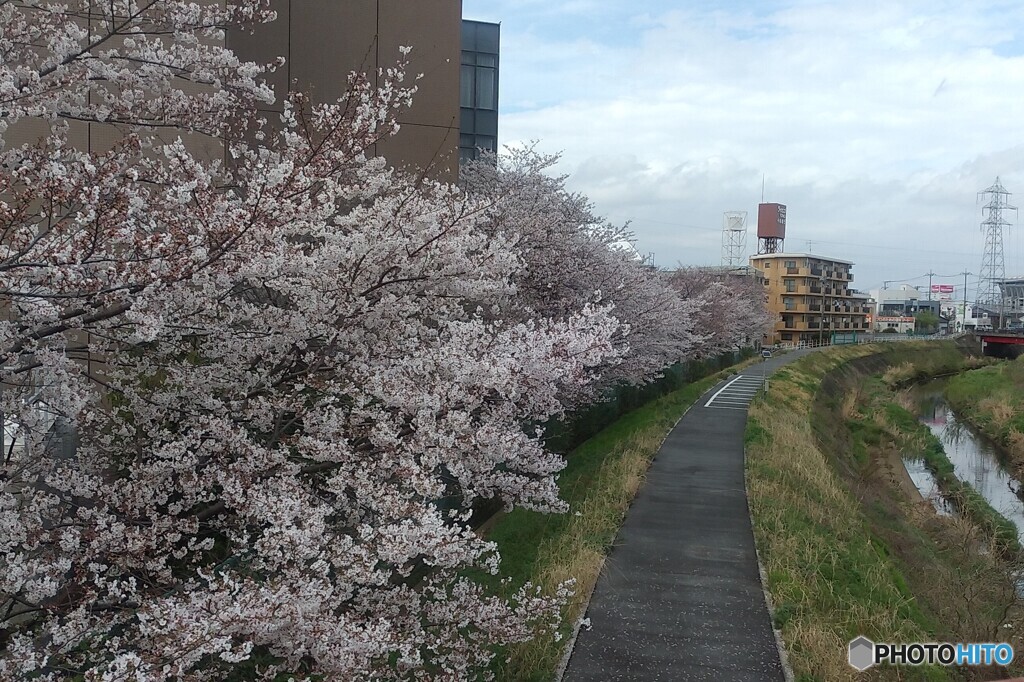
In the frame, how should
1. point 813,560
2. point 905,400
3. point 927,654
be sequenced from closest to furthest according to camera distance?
point 927,654 → point 813,560 → point 905,400

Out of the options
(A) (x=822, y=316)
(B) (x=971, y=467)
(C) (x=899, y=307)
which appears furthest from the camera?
(C) (x=899, y=307)

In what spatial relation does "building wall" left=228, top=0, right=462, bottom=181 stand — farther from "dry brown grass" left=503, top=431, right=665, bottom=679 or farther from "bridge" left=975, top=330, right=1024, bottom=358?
"bridge" left=975, top=330, right=1024, bottom=358

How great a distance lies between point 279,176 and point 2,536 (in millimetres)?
2578

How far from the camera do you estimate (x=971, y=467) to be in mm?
25719

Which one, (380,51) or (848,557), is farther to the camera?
(380,51)

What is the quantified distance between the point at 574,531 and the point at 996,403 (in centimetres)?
3211

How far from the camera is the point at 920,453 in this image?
25.7m

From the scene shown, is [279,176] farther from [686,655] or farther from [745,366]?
[745,366]

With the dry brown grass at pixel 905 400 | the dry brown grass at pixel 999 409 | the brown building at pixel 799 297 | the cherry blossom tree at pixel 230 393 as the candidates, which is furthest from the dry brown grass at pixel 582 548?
the brown building at pixel 799 297

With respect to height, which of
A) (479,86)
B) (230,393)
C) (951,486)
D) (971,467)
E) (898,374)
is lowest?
(971,467)

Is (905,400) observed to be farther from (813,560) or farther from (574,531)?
(574,531)

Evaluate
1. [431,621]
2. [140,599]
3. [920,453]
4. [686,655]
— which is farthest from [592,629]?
[920,453]

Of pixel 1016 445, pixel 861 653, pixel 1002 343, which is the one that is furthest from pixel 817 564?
pixel 1002 343

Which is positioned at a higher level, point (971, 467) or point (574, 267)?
point (574, 267)
